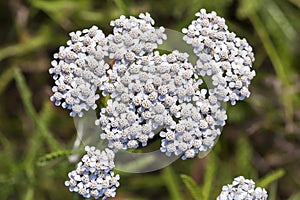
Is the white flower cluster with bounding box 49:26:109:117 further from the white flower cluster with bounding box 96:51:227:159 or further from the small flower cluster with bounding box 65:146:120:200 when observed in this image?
the small flower cluster with bounding box 65:146:120:200

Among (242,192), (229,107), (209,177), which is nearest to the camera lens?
(242,192)

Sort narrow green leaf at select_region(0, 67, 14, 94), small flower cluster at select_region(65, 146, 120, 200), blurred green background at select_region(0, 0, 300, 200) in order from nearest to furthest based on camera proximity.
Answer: small flower cluster at select_region(65, 146, 120, 200) → blurred green background at select_region(0, 0, 300, 200) → narrow green leaf at select_region(0, 67, 14, 94)

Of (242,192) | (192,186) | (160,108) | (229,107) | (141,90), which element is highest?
(229,107)

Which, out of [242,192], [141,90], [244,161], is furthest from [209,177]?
[141,90]

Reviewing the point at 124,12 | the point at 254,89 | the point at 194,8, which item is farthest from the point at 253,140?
the point at 124,12

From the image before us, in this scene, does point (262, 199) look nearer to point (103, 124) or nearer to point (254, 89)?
point (103, 124)

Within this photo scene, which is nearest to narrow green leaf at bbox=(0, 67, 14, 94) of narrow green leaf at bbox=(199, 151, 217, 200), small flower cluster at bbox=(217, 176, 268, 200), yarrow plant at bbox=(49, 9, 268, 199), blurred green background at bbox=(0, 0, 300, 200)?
blurred green background at bbox=(0, 0, 300, 200)

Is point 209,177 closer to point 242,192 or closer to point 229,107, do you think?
point 242,192

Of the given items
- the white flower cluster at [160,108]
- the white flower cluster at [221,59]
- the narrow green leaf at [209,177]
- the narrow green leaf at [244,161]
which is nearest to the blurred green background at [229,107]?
the narrow green leaf at [244,161]
